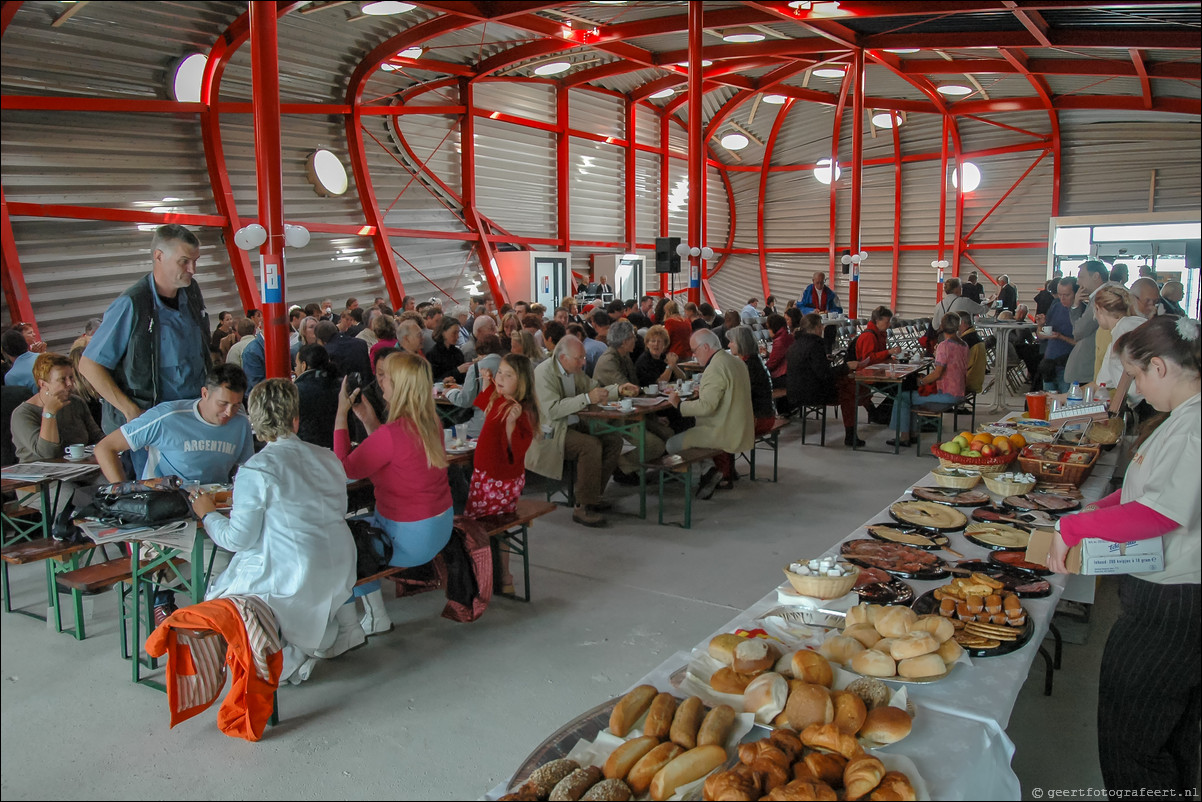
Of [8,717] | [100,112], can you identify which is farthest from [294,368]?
[8,717]

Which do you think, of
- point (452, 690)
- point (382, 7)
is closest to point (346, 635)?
point (452, 690)

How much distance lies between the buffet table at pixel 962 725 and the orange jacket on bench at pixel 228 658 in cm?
166

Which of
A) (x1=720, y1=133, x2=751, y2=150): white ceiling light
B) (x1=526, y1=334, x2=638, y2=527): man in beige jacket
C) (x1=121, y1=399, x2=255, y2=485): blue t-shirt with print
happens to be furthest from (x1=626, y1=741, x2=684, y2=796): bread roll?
(x1=720, y1=133, x2=751, y2=150): white ceiling light

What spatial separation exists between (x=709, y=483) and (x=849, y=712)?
16.7ft

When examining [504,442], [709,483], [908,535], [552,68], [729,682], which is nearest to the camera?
[729,682]

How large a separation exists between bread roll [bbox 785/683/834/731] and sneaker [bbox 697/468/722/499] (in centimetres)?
493

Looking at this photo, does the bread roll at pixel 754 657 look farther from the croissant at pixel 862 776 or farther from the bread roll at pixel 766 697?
the croissant at pixel 862 776

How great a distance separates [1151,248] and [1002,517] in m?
1.90

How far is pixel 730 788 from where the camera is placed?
136 centimetres

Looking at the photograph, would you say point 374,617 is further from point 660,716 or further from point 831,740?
point 831,740

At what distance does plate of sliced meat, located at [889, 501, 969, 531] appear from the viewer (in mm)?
3109

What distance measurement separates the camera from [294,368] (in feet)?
27.4

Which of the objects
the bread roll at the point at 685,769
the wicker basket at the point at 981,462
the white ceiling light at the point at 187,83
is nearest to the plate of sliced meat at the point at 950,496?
the wicker basket at the point at 981,462

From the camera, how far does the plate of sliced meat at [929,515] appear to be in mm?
3109
